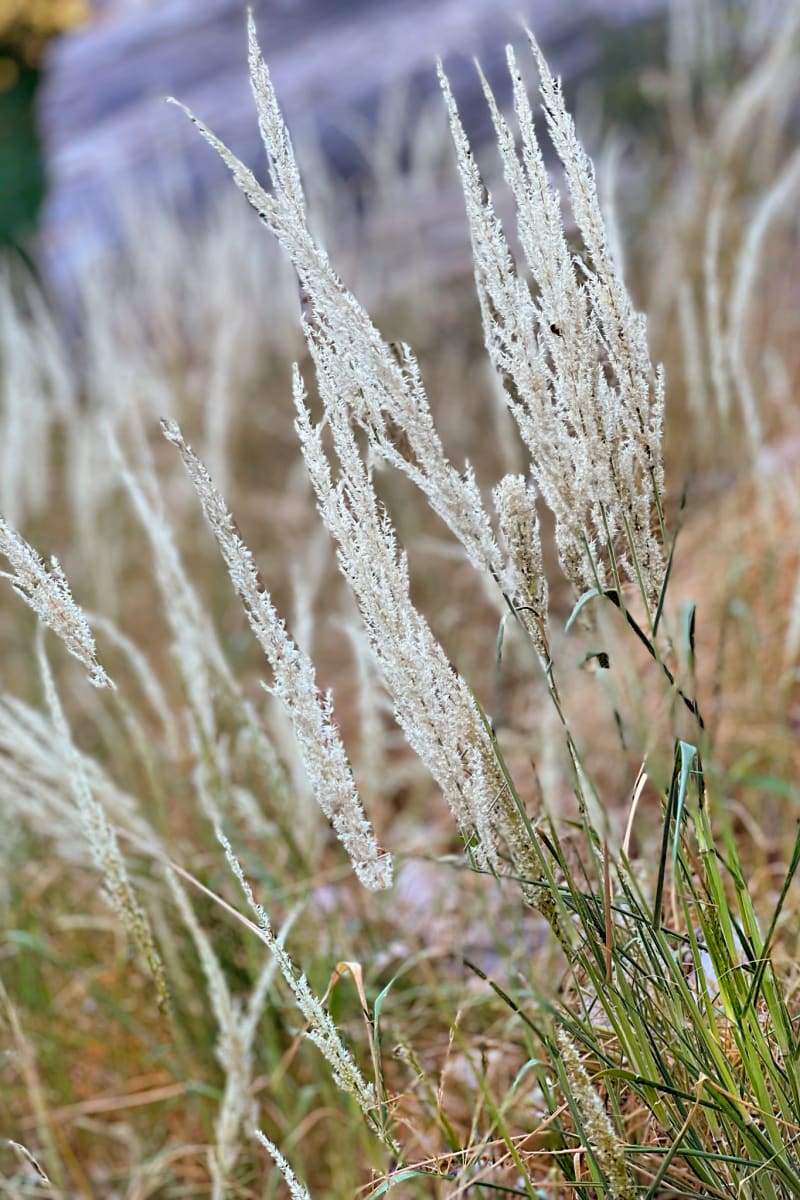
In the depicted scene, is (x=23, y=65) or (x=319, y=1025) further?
(x=23, y=65)

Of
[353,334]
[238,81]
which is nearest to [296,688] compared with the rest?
[353,334]

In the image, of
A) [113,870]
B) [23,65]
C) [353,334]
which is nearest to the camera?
[353,334]

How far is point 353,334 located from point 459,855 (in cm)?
50

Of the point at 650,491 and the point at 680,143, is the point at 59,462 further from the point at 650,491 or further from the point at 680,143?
the point at 650,491

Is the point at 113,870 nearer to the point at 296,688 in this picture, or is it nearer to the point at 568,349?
the point at 296,688

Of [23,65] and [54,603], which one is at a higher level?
[23,65]

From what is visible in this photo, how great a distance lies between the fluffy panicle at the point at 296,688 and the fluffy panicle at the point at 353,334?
9cm

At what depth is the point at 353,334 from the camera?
1.76 feet

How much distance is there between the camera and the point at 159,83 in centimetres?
591

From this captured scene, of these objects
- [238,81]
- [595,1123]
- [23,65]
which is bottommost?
[595,1123]

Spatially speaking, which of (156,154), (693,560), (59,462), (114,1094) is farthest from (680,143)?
(114,1094)

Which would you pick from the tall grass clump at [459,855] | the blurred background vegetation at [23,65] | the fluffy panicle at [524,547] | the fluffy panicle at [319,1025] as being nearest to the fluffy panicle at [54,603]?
the tall grass clump at [459,855]

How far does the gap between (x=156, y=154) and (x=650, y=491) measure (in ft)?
16.3

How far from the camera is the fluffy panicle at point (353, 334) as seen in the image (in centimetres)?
53
